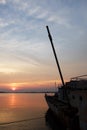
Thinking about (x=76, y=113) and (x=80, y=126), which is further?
(x=76, y=113)

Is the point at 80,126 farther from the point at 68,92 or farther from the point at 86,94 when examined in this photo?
the point at 68,92

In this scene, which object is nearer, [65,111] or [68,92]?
[65,111]

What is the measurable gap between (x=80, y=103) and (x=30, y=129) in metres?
15.8

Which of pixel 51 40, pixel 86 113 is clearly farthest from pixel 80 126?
pixel 51 40

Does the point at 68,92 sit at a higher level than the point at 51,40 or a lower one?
lower

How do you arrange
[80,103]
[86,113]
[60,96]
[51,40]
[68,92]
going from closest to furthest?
[86,113] < [80,103] < [51,40] < [68,92] < [60,96]

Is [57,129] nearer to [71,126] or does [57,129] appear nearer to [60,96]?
[71,126]

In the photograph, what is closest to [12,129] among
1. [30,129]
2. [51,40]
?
[30,129]

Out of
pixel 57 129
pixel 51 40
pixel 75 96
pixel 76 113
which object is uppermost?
pixel 51 40

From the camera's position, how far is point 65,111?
135 feet

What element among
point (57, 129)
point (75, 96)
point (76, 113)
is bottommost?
point (57, 129)

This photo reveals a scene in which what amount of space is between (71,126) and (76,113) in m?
2.36

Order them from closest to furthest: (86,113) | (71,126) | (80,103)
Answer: (86,113)
(80,103)
(71,126)

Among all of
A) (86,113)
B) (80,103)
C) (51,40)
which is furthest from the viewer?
(51,40)
